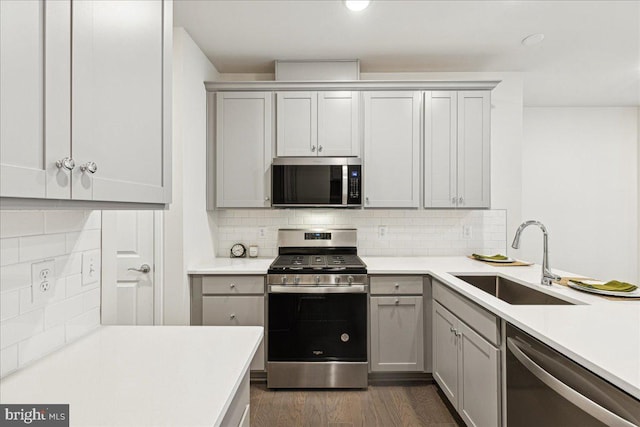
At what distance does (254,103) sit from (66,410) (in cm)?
266

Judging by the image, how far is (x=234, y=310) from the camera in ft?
9.05

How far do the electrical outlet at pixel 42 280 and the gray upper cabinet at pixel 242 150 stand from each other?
2.00 meters

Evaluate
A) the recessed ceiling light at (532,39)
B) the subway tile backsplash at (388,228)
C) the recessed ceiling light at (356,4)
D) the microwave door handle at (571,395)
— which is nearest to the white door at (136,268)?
the subway tile backsplash at (388,228)

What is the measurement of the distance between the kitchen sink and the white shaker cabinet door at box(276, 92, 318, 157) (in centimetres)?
158

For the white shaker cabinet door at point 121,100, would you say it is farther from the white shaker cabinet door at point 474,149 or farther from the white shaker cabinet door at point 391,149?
the white shaker cabinet door at point 474,149

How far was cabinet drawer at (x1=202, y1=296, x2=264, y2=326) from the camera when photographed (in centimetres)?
275

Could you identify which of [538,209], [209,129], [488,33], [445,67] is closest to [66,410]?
[209,129]

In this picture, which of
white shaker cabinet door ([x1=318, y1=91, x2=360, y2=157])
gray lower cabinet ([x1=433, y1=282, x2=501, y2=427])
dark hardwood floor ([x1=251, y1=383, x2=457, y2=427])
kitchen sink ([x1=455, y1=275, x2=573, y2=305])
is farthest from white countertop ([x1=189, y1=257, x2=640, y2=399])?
white shaker cabinet door ([x1=318, y1=91, x2=360, y2=157])

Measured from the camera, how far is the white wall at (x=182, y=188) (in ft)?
8.42

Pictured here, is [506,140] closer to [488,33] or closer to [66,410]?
[488,33]

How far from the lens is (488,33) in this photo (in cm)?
269

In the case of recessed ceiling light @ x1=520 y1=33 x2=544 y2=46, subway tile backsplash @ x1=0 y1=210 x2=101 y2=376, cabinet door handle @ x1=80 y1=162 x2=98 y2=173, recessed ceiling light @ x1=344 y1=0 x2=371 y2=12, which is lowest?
subway tile backsplash @ x1=0 y1=210 x2=101 y2=376

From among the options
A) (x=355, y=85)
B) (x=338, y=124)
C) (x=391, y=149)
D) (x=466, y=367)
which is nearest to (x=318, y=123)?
(x=338, y=124)

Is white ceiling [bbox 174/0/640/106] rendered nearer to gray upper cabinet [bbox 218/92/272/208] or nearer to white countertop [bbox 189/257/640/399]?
gray upper cabinet [bbox 218/92/272/208]
